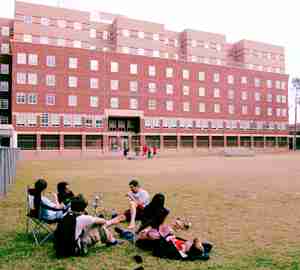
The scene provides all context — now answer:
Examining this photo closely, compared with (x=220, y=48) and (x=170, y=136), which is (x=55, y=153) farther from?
(x=220, y=48)

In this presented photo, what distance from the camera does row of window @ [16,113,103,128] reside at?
59.6 meters

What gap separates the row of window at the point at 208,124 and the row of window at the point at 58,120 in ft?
34.6

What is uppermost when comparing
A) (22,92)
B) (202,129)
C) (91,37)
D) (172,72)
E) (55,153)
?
(91,37)

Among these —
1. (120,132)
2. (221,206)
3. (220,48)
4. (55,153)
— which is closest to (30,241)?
(221,206)

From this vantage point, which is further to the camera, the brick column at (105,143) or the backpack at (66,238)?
the brick column at (105,143)

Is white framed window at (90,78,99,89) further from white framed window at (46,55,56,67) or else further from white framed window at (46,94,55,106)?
white framed window at (46,94,55,106)

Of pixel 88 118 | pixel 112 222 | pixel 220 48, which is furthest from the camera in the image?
pixel 220 48

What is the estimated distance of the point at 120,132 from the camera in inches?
2672

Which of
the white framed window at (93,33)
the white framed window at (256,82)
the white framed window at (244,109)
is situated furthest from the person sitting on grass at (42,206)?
the white framed window at (256,82)

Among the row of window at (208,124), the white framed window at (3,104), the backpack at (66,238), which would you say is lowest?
the backpack at (66,238)

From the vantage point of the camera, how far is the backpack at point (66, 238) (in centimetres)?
593

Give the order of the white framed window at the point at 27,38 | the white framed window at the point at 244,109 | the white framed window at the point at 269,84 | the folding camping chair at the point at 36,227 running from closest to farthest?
the folding camping chair at the point at 36,227, the white framed window at the point at 27,38, the white framed window at the point at 244,109, the white framed window at the point at 269,84

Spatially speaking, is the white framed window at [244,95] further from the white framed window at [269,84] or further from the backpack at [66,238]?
the backpack at [66,238]

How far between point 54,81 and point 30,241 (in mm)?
58905
